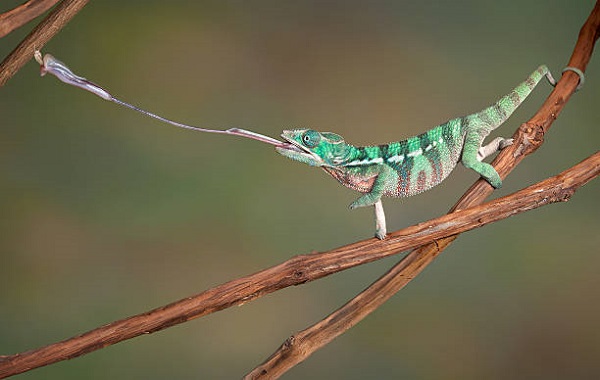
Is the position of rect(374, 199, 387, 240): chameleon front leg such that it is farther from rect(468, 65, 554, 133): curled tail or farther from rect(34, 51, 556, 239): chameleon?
rect(468, 65, 554, 133): curled tail

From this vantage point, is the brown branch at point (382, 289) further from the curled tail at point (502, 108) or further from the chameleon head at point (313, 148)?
the chameleon head at point (313, 148)

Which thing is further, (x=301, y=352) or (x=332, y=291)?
(x=332, y=291)

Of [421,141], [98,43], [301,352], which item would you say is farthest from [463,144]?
[98,43]

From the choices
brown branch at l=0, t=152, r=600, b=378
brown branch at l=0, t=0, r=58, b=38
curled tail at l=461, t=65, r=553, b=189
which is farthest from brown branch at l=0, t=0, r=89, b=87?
curled tail at l=461, t=65, r=553, b=189

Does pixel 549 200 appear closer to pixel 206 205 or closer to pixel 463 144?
pixel 463 144

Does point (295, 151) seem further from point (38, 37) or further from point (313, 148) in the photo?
point (38, 37)

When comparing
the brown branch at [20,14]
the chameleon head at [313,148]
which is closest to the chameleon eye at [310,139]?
the chameleon head at [313,148]

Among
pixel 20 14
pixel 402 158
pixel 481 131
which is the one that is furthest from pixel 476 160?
pixel 20 14

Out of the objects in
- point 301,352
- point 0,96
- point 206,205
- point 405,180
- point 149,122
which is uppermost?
point 0,96
